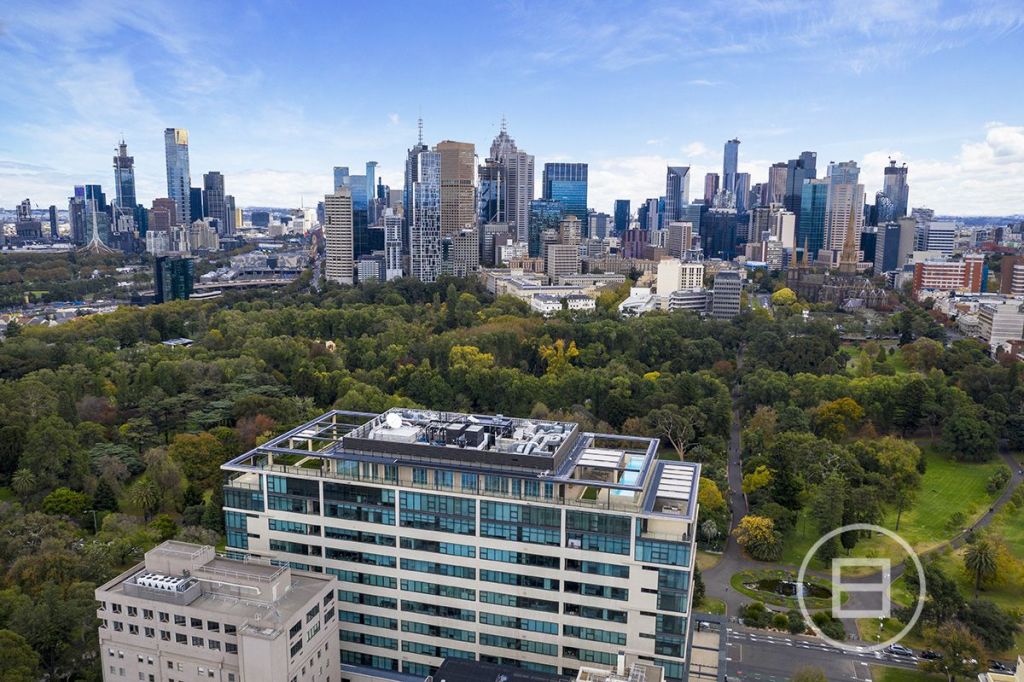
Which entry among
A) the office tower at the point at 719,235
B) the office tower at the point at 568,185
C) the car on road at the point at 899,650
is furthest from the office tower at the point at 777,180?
the car on road at the point at 899,650

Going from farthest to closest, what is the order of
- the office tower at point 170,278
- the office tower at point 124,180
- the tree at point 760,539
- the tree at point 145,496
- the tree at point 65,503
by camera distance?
the office tower at point 124,180
the office tower at point 170,278
the tree at point 145,496
the tree at point 65,503
the tree at point 760,539

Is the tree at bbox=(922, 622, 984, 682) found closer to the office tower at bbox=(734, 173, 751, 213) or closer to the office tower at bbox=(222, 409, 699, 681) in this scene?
the office tower at bbox=(222, 409, 699, 681)

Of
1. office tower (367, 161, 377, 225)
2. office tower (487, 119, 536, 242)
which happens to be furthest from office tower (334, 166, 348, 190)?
office tower (487, 119, 536, 242)

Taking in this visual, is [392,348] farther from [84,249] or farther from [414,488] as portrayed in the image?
[84,249]

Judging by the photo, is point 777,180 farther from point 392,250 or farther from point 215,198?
point 215,198

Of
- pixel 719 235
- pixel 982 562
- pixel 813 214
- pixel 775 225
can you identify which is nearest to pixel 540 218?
pixel 719 235

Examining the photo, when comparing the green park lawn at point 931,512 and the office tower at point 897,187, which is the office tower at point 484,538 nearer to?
the green park lawn at point 931,512
